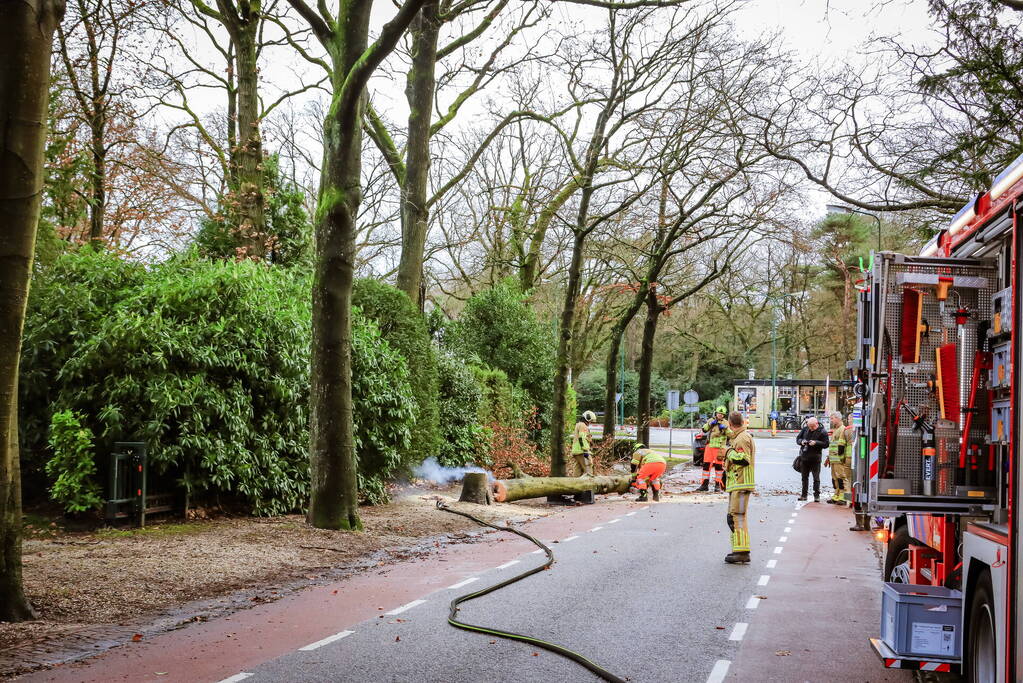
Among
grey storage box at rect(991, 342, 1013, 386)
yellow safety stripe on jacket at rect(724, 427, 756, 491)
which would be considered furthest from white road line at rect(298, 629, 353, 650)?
yellow safety stripe on jacket at rect(724, 427, 756, 491)

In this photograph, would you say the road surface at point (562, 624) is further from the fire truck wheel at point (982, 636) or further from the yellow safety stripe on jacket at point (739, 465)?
the fire truck wheel at point (982, 636)

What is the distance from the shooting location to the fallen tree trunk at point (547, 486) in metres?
19.3

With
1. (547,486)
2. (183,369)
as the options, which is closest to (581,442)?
(547,486)

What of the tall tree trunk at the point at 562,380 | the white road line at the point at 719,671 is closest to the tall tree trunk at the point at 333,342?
the white road line at the point at 719,671

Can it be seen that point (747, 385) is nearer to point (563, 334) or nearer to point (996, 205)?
point (563, 334)

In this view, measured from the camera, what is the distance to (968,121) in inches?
619

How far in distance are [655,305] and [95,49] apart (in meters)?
19.5

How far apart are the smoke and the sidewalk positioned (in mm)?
9443

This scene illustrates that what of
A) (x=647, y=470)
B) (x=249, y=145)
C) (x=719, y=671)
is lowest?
(x=719, y=671)

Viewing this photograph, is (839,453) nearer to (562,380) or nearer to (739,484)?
(562,380)

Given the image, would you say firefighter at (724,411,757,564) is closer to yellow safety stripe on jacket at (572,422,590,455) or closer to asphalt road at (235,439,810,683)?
asphalt road at (235,439,810,683)

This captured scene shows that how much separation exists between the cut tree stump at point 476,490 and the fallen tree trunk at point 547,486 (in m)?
0.45

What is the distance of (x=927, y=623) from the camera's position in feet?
20.0

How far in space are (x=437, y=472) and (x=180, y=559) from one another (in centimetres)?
1231
